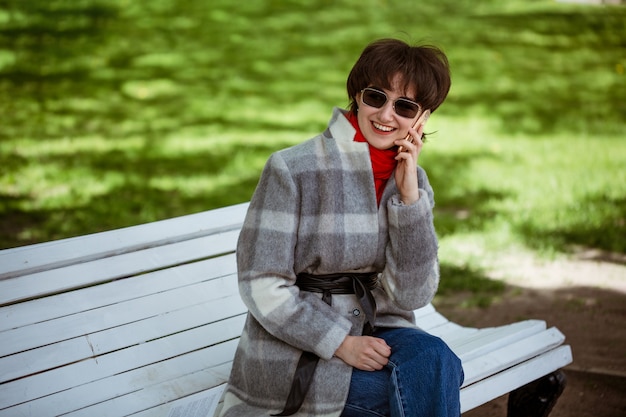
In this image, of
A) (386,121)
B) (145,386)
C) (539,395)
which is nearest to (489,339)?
(539,395)

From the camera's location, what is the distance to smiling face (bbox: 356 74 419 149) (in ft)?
8.29

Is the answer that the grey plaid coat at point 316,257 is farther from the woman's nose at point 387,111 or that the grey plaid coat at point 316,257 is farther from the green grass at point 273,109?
the green grass at point 273,109

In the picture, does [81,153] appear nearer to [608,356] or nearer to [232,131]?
[232,131]

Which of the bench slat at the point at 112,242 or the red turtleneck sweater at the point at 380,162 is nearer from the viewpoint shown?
the red turtleneck sweater at the point at 380,162

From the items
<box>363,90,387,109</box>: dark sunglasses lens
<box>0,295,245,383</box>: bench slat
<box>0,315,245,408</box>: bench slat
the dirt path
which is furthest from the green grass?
<box>0,315,245,408</box>: bench slat

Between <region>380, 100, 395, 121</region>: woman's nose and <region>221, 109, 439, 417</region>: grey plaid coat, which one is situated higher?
<region>380, 100, 395, 121</region>: woman's nose

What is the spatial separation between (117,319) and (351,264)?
103cm

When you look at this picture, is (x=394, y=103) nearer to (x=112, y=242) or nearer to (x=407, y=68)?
(x=407, y=68)

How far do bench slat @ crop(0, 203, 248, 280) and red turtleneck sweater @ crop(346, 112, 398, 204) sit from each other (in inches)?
40.9

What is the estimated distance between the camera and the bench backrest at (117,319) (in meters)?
2.73

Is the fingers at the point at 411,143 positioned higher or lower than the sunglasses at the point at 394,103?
lower

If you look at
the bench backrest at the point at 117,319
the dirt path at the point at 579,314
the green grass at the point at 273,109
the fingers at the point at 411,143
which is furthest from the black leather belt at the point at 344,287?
the green grass at the point at 273,109

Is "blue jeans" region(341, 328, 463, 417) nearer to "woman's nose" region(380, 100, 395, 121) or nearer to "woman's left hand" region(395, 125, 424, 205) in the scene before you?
"woman's left hand" region(395, 125, 424, 205)

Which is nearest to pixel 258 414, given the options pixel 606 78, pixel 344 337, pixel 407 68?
pixel 344 337
